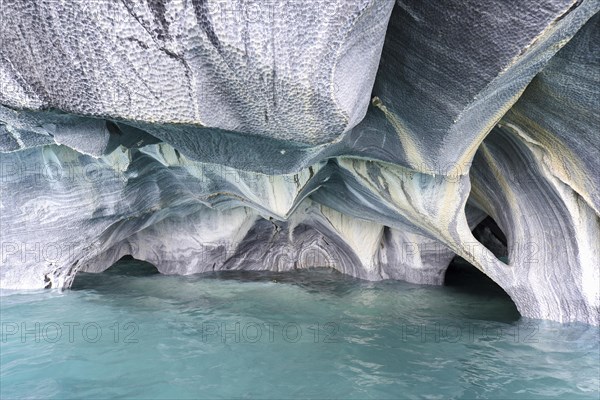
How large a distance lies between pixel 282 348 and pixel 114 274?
5631 millimetres

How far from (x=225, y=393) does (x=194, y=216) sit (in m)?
5.67

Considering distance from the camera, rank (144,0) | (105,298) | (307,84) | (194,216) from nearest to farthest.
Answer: (144,0) < (307,84) < (105,298) < (194,216)

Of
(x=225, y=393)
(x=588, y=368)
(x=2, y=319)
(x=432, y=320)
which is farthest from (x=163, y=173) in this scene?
(x=588, y=368)

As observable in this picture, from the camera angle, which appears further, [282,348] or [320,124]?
[282,348]

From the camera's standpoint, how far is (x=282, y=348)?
441 centimetres

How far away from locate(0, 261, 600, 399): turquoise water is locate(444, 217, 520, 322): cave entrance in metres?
0.07

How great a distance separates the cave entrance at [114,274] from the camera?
756cm

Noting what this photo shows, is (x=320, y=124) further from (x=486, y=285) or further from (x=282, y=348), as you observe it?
(x=486, y=285)

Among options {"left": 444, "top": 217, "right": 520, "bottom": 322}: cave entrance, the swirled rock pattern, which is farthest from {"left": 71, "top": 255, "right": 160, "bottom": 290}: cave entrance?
{"left": 444, "top": 217, "right": 520, "bottom": 322}: cave entrance

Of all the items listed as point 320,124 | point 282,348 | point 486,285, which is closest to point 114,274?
point 282,348

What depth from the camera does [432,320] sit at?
18.3 feet

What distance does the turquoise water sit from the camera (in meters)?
3.57

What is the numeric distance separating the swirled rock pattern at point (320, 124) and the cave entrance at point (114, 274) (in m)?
0.70

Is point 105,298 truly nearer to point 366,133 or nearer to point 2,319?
point 2,319
